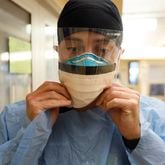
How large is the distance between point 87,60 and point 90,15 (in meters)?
0.17

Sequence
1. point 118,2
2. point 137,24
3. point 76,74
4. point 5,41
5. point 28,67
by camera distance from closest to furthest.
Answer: point 76,74 → point 5,41 → point 28,67 → point 118,2 → point 137,24

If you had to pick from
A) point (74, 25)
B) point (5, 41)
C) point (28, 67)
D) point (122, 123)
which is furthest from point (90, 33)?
point (28, 67)

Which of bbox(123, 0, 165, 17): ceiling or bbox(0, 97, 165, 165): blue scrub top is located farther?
bbox(123, 0, 165, 17): ceiling

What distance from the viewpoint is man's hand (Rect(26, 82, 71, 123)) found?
0.74m

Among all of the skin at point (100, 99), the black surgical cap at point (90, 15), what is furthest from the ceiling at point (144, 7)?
the skin at point (100, 99)

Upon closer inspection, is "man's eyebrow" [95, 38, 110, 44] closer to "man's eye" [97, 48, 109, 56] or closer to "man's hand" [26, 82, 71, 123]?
"man's eye" [97, 48, 109, 56]

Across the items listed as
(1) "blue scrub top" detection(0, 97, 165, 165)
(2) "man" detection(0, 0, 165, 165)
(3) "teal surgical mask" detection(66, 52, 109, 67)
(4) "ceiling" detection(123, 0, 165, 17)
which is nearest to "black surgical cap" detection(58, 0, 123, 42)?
(2) "man" detection(0, 0, 165, 165)

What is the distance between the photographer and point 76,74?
28.7 inches

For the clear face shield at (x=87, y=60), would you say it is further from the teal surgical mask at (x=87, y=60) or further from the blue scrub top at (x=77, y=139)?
the blue scrub top at (x=77, y=139)

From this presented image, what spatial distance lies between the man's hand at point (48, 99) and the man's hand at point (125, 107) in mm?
121

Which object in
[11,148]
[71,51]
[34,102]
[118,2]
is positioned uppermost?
[118,2]

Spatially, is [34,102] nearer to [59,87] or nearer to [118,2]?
[59,87]

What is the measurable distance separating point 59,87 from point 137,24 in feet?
9.78

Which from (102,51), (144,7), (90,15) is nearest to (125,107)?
(102,51)
